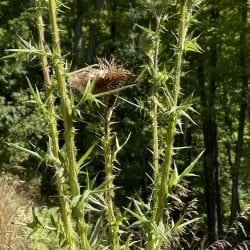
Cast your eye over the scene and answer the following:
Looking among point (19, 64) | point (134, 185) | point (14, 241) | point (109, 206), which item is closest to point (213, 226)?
point (134, 185)

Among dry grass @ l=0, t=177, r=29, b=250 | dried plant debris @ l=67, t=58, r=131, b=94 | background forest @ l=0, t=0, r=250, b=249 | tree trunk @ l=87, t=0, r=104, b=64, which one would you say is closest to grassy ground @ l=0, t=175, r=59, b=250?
dry grass @ l=0, t=177, r=29, b=250

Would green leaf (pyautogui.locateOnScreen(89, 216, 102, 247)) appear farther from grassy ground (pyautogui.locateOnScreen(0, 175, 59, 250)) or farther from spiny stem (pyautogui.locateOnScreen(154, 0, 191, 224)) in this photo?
grassy ground (pyautogui.locateOnScreen(0, 175, 59, 250))

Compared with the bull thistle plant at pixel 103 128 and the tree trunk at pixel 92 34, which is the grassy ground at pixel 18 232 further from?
the tree trunk at pixel 92 34

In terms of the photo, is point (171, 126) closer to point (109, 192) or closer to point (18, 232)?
point (109, 192)

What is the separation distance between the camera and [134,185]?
14336 millimetres

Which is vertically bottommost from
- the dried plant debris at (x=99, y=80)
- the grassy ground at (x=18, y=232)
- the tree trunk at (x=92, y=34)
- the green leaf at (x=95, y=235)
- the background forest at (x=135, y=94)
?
the grassy ground at (x=18, y=232)

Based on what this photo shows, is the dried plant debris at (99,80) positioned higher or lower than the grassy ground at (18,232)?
higher

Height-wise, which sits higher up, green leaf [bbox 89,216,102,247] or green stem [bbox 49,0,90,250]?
green stem [bbox 49,0,90,250]

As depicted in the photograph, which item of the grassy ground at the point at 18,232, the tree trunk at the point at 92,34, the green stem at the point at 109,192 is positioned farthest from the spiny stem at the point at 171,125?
the tree trunk at the point at 92,34

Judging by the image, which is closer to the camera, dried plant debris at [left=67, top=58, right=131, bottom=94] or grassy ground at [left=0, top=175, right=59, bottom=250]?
dried plant debris at [left=67, top=58, right=131, bottom=94]

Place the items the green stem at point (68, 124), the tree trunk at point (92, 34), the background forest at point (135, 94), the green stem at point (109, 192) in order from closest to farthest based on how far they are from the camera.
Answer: the green stem at point (68, 124) → the green stem at point (109, 192) → the background forest at point (135, 94) → the tree trunk at point (92, 34)

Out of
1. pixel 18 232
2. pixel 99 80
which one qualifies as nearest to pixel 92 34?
pixel 18 232

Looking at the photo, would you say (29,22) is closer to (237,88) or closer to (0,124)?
(0,124)

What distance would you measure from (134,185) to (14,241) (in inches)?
378
